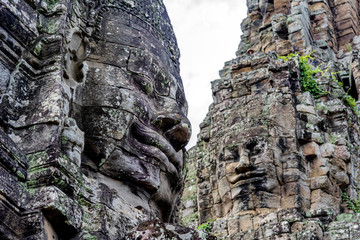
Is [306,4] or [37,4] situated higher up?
[306,4]

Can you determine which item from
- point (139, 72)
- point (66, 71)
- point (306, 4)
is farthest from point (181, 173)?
point (306, 4)

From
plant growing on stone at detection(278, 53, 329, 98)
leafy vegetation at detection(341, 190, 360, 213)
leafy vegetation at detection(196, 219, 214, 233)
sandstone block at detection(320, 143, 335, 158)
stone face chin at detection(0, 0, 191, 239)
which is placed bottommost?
stone face chin at detection(0, 0, 191, 239)

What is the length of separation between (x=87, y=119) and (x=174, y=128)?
0.71m

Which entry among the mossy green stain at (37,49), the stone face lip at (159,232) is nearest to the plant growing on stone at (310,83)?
the mossy green stain at (37,49)

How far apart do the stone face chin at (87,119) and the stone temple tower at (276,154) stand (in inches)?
360

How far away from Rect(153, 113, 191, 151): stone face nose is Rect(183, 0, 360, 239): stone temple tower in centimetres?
917

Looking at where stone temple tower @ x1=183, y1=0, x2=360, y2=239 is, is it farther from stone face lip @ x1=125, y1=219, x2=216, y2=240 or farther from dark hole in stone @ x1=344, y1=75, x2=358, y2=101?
stone face lip @ x1=125, y1=219, x2=216, y2=240

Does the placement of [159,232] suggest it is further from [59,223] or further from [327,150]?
[327,150]

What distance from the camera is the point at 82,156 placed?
17.3ft

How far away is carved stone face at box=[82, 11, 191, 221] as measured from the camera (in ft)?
17.5

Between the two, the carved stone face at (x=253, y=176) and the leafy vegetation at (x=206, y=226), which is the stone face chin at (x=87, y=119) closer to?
the carved stone face at (x=253, y=176)

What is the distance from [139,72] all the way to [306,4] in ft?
75.2

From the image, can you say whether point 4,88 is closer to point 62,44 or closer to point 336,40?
point 62,44

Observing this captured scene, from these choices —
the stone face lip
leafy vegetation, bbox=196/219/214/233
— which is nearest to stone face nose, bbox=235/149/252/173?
leafy vegetation, bbox=196/219/214/233
